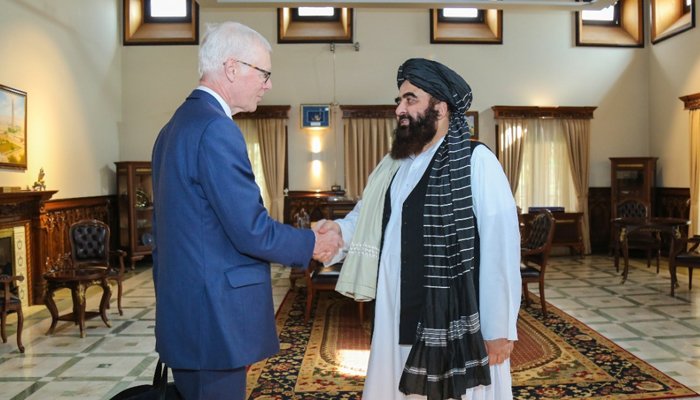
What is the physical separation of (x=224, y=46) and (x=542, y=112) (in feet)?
31.7

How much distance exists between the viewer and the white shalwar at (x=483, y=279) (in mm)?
1869

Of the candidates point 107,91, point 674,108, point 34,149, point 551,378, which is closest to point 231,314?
point 551,378

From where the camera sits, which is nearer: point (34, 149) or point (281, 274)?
point (34, 149)

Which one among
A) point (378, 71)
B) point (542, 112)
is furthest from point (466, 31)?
point (542, 112)

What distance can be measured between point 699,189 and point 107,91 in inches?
393

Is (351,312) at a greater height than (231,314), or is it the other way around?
(231,314)

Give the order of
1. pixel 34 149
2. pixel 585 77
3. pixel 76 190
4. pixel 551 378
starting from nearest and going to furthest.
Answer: pixel 551 378
pixel 34 149
pixel 76 190
pixel 585 77

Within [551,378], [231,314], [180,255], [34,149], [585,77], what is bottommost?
[551,378]

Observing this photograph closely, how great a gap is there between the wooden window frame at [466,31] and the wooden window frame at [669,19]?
2.87 metres

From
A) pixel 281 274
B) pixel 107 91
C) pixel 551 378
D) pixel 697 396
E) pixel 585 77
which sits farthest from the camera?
pixel 585 77

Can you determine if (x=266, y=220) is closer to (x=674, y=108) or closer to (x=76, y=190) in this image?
(x=76, y=190)

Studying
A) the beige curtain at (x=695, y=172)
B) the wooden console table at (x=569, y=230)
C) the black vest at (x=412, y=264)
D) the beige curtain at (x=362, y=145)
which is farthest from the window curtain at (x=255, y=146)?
the black vest at (x=412, y=264)

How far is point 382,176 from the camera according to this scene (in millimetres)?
2211

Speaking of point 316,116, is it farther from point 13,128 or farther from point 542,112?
point 13,128
